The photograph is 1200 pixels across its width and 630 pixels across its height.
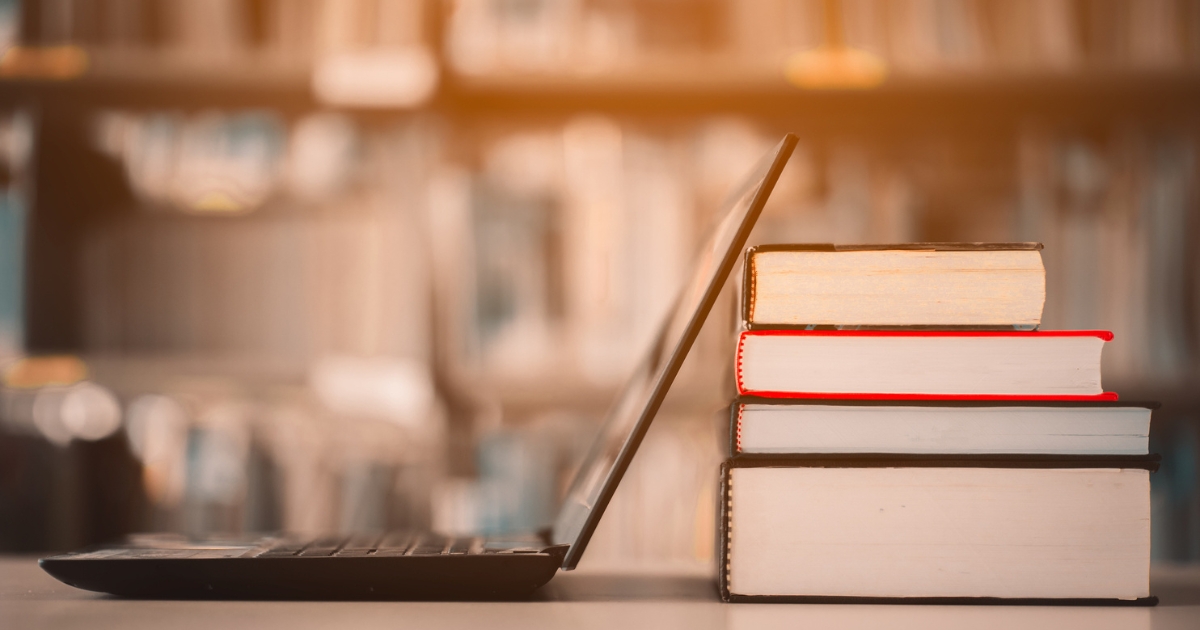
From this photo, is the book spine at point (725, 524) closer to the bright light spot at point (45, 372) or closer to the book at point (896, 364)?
the book at point (896, 364)

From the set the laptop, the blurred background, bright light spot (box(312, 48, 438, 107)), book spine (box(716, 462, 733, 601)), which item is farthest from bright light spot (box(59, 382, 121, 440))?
book spine (box(716, 462, 733, 601))

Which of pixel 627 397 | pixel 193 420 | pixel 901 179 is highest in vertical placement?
pixel 901 179

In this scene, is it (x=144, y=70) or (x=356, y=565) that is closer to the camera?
(x=356, y=565)

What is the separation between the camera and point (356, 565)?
0.47 meters

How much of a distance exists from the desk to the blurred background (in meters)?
0.83

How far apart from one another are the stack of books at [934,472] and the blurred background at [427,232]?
85 centimetres

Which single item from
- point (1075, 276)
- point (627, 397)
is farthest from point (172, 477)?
point (1075, 276)

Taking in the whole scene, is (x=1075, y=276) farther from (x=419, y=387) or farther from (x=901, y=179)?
(x=419, y=387)

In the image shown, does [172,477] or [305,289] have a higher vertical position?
[305,289]

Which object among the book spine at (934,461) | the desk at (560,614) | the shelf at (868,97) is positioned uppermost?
the shelf at (868,97)

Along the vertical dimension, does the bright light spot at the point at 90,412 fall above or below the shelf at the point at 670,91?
below

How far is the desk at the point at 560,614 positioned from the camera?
0.42 meters

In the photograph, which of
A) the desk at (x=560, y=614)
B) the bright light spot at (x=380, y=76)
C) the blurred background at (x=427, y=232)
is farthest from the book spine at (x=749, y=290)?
the bright light spot at (x=380, y=76)

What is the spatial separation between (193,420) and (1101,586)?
1315 mm
